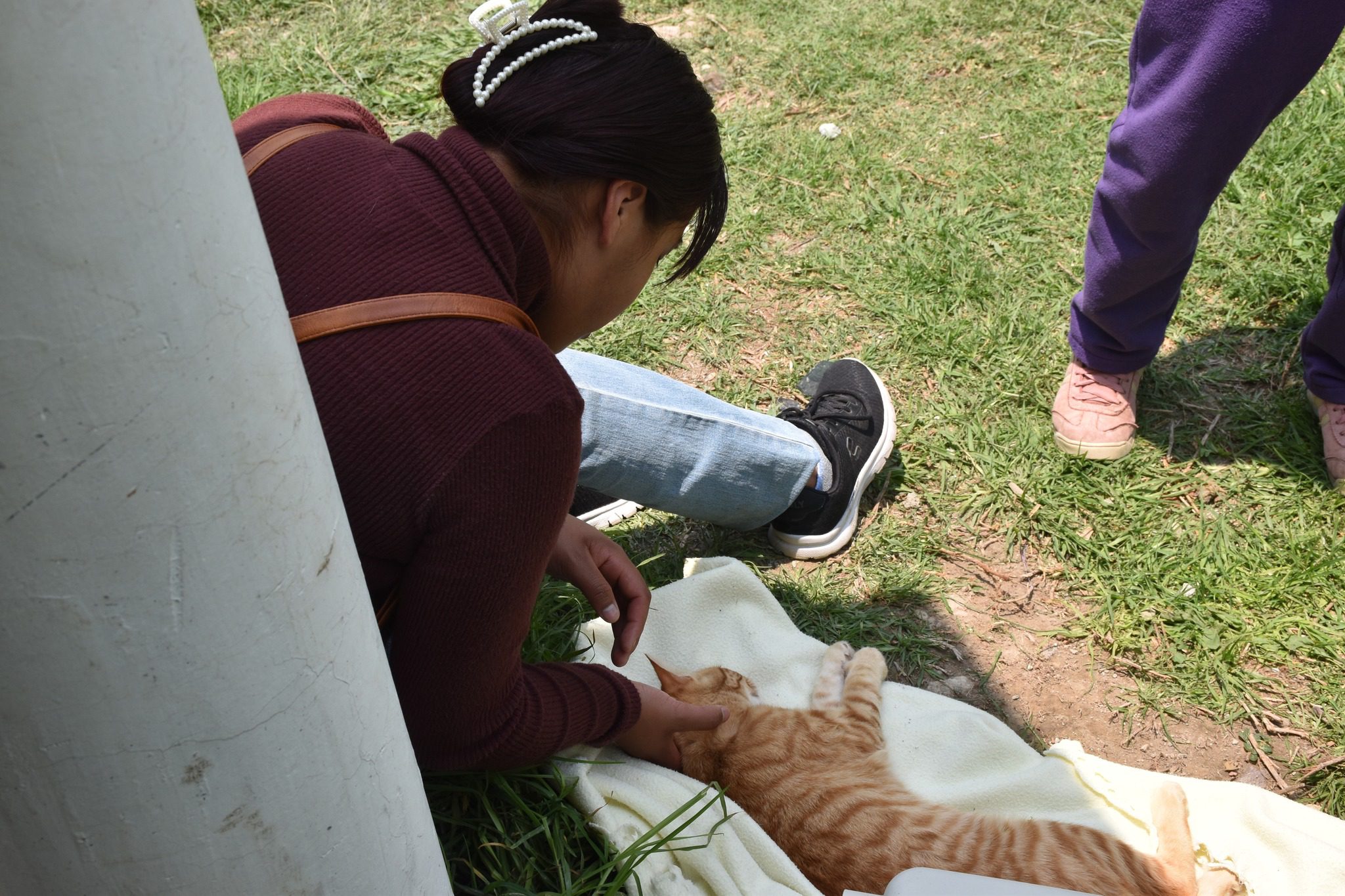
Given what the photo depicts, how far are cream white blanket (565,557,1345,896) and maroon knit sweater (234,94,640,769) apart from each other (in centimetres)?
55

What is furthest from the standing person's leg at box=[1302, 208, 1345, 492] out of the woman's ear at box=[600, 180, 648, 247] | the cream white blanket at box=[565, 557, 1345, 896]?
the woman's ear at box=[600, 180, 648, 247]

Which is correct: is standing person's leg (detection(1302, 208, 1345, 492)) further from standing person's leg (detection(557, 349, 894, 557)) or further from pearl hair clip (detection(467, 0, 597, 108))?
pearl hair clip (detection(467, 0, 597, 108))

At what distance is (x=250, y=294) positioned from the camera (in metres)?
0.86

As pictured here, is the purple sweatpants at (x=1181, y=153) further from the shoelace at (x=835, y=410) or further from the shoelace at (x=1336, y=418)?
the shoelace at (x=835, y=410)

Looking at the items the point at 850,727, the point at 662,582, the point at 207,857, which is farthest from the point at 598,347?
the point at 207,857

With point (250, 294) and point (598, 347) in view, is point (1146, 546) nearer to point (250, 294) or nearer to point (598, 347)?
point (598, 347)

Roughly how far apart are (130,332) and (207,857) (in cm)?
54

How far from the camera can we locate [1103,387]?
295cm

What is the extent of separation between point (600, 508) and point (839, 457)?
69cm

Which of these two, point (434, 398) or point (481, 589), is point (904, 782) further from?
point (434, 398)

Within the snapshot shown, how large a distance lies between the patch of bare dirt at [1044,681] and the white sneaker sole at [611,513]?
2.83 feet

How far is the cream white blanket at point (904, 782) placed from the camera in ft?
6.31

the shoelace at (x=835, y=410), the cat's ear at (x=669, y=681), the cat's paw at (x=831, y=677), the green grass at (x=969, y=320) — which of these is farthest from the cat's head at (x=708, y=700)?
the shoelace at (x=835, y=410)

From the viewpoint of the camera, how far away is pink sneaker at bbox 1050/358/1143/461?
9.59ft
